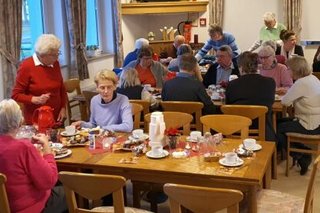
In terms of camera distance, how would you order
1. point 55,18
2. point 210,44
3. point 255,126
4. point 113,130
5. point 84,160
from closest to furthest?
point 84,160, point 113,130, point 255,126, point 55,18, point 210,44

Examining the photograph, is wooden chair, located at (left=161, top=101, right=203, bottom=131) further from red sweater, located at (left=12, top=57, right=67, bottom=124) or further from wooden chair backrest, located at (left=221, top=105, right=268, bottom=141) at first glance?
red sweater, located at (left=12, top=57, right=67, bottom=124)

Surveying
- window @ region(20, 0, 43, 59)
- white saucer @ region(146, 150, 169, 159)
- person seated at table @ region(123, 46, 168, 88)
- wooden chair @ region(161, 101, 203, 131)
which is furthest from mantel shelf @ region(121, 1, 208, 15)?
white saucer @ region(146, 150, 169, 159)

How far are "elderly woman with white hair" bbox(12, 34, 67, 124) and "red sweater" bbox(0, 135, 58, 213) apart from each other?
152 cm

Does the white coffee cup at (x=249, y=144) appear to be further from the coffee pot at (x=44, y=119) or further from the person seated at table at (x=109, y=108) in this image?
the coffee pot at (x=44, y=119)

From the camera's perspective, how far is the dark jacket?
13.1ft

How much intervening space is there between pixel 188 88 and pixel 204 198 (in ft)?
7.20

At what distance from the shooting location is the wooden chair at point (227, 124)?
332 centimetres

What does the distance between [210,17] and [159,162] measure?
20.7 feet

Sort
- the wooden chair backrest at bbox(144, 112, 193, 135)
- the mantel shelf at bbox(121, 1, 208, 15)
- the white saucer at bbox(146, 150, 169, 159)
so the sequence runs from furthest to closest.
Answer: the mantel shelf at bbox(121, 1, 208, 15) < the wooden chair backrest at bbox(144, 112, 193, 135) < the white saucer at bbox(146, 150, 169, 159)

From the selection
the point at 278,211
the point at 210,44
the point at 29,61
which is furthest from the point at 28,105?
the point at 210,44

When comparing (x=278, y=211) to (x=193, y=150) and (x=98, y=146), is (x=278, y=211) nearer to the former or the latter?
(x=193, y=150)

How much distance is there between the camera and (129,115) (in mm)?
3475

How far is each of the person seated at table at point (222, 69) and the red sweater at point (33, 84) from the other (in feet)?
6.69

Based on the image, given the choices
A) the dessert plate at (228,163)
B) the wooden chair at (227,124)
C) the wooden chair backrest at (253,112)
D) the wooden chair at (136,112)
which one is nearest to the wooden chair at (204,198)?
the dessert plate at (228,163)
